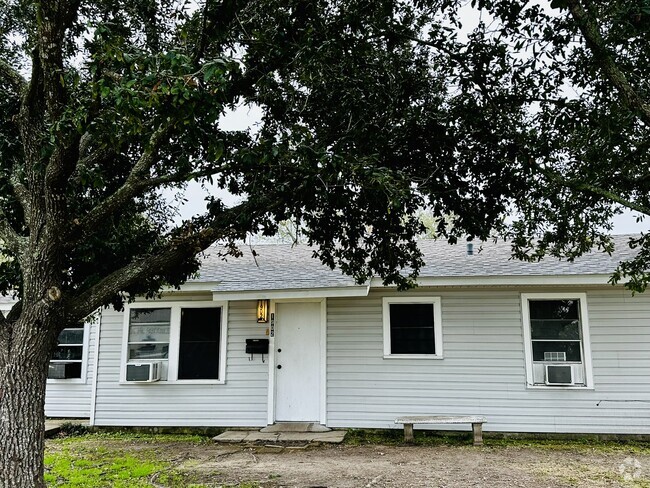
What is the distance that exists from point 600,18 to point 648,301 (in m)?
5.26

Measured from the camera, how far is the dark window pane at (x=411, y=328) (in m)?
8.71

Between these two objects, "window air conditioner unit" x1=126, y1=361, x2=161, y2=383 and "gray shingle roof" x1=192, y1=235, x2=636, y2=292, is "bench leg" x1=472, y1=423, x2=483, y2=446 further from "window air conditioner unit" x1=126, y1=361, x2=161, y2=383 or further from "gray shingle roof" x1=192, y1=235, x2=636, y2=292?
"window air conditioner unit" x1=126, y1=361, x2=161, y2=383

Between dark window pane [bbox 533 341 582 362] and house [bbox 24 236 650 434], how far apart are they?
0.05ft

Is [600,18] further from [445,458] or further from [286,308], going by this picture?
[286,308]

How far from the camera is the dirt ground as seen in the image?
574 centimetres

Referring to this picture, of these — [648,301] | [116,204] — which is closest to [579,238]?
[648,301]

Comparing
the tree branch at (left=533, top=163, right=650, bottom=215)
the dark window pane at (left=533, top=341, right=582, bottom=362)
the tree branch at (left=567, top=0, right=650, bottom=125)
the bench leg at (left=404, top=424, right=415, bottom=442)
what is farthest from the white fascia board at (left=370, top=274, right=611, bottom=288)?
the tree branch at (left=567, top=0, right=650, bottom=125)

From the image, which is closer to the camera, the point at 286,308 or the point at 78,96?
the point at 78,96

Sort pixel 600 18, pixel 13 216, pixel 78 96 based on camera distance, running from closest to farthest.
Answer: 1. pixel 78 96
2. pixel 600 18
3. pixel 13 216

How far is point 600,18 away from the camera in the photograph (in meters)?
4.60

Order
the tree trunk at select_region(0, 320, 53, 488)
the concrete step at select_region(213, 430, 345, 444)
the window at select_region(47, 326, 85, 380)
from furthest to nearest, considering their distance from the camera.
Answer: the window at select_region(47, 326, 85, 380) → the concrete step at select_region(213, 430, 345, 444) → the tree trunk at select_region(0, 320, 53, 488)

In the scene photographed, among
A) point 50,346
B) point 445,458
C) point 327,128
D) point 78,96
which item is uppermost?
point 327,128

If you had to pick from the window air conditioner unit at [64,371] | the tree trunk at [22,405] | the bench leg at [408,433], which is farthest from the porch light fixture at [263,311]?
the tree trunk at [22,405]

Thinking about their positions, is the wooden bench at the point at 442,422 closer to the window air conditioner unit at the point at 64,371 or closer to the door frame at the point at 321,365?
the door frame at the point at 321,365
